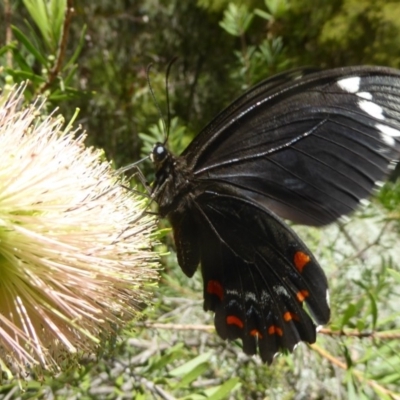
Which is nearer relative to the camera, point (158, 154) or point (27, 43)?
point (27, 43)

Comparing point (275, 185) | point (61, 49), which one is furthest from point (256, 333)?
point (61, 49)

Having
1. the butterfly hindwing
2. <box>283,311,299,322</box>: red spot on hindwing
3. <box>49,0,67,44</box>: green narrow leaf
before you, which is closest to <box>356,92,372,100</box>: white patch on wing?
the butterfly hindwing

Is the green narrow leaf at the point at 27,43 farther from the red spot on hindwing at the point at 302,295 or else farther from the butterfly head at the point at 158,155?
the red spot on hindwing at the point at 302,295

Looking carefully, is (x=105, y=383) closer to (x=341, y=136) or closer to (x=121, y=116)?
(x=341, y=136)

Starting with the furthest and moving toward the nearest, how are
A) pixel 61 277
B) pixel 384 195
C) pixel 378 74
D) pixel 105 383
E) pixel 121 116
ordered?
pixel 121 116 → pixel 384 195 → pixel 105 383 → pixel 378 74 → pixel 61 277

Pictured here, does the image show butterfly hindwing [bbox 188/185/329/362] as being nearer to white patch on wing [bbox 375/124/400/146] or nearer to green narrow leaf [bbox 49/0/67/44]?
white patch on wing [bbox 375/124/400/146]

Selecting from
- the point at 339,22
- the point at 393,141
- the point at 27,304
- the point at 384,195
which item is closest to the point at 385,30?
the point at 339,22

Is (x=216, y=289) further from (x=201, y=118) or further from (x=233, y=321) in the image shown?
(x=201, y=118)

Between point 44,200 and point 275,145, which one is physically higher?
point 275,145
